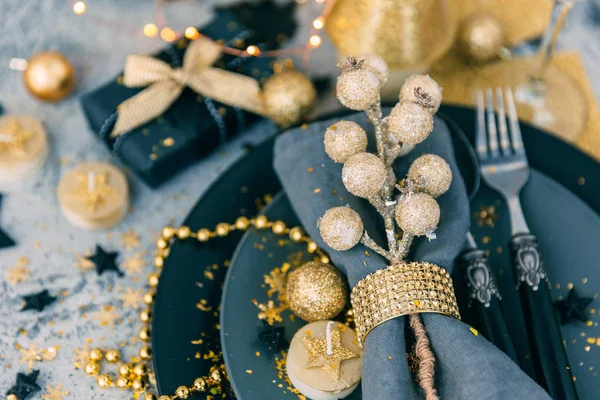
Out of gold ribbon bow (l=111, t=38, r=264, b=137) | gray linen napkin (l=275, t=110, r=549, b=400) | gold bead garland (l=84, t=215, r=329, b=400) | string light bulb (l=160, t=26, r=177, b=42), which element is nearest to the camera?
gray linen napkin (l=275, t=110, r=549, b=400)

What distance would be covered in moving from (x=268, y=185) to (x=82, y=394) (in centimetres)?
30

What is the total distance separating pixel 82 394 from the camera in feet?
1.97

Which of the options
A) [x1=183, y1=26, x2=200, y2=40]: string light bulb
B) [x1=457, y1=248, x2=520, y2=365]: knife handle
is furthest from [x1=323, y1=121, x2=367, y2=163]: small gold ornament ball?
[x1=183, y1=26, x2=200, y2=40]: string light bulb

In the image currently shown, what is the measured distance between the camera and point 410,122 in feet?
1.52

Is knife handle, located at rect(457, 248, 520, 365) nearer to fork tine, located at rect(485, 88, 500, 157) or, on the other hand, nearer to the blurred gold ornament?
fork tine, located at rect(485, 88, 500, 157)

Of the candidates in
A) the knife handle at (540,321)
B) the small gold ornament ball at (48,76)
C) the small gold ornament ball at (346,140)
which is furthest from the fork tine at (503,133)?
the small gold ornament ball at (48,76)

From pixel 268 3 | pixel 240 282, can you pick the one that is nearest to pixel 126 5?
pixel 268 3

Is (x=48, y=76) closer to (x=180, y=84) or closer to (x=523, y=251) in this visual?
(x=180, y=84)

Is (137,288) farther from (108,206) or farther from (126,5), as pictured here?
(126,5)

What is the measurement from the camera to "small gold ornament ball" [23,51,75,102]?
74cm

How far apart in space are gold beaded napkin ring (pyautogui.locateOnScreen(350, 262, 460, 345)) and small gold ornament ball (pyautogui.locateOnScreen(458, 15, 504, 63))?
423mm

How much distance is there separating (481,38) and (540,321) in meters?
0.42

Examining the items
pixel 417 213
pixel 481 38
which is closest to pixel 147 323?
pixel 417 213

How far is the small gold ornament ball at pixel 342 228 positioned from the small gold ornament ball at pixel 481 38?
16.7 inches
